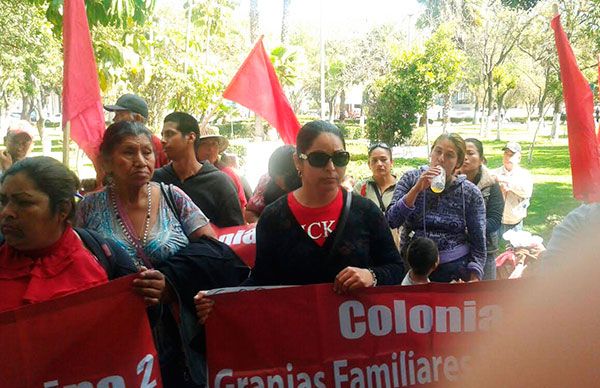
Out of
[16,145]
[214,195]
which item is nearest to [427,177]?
[214,195]

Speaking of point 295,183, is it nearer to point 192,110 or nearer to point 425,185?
point 425,185

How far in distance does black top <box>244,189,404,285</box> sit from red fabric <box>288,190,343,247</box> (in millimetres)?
24

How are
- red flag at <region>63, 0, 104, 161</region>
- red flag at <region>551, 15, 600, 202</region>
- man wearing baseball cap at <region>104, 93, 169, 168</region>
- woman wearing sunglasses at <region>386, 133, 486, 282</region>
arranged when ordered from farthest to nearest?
man wearing baseball cap at <region>104, 93, 169, 168</region>, woman wearing sunglasses at <region>386, 133, 486, 282</region>, red flag at <region>63, 0, 104, 161</region>, red flag at <region>551, 15, 600, 202</region>

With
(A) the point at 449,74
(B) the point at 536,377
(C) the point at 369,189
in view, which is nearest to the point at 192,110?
Answer: (A) the point at 449,74

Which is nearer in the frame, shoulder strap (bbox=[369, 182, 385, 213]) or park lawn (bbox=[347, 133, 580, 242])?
shoulder strap (bbox=[369, 182, 385, 213])

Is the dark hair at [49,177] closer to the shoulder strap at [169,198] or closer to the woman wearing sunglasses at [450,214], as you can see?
the shoulder strap at [169,198]

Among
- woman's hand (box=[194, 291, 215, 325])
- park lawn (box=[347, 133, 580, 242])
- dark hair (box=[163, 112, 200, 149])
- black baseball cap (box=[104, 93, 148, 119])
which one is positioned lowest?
park lawn (box=[347, 133, 580, 242])

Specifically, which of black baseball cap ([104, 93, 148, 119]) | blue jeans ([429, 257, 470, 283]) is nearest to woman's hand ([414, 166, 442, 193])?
blue jeans ([429, 257, 470, 283])

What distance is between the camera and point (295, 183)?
12.9 feet

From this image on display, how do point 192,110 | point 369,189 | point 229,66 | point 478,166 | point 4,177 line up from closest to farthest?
point 4,177 < point 478,166 < point 369,189 < point 192,110 < point 229,66

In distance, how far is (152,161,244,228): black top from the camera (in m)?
3.98

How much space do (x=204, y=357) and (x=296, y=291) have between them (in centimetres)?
52

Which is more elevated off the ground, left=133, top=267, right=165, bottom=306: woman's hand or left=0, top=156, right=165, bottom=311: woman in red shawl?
left=0, top=156, right=165, bottom=311: woman in red shawl

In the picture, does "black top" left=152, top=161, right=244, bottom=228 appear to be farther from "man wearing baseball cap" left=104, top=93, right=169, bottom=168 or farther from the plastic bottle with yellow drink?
the plastic bottle with yellow drink
